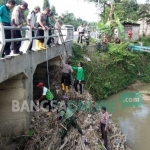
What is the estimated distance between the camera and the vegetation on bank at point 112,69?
1668 cm

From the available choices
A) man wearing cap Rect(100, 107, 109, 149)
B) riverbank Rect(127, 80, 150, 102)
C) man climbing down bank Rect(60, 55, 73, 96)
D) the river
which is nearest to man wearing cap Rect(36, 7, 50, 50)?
man climbing down bank Rect(60, 55, 73, 96)

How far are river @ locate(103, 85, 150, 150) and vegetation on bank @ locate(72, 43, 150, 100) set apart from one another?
1079 mm

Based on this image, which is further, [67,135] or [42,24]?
[42,24]

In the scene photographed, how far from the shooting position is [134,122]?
13656 mm

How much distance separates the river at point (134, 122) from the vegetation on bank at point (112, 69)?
1.08 metres

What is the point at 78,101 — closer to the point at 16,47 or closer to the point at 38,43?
the point at 38,43

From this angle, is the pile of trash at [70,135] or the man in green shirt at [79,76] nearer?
the pile of trash at [70,135]

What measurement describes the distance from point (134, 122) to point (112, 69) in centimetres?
652

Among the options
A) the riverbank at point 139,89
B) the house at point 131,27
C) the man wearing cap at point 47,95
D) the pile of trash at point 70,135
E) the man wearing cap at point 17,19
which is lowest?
the riverbank at point 139,89

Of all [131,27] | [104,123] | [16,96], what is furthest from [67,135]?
[131,27]

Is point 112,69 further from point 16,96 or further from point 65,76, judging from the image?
point 16,96

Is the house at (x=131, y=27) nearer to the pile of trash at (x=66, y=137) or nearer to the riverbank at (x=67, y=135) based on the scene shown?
the riverbank at (x=67, y=135)

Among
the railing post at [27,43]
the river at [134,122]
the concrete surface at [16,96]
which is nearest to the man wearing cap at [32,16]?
the railing post at [27,43]

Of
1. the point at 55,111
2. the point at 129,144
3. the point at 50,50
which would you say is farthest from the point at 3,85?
the point at 129,144
